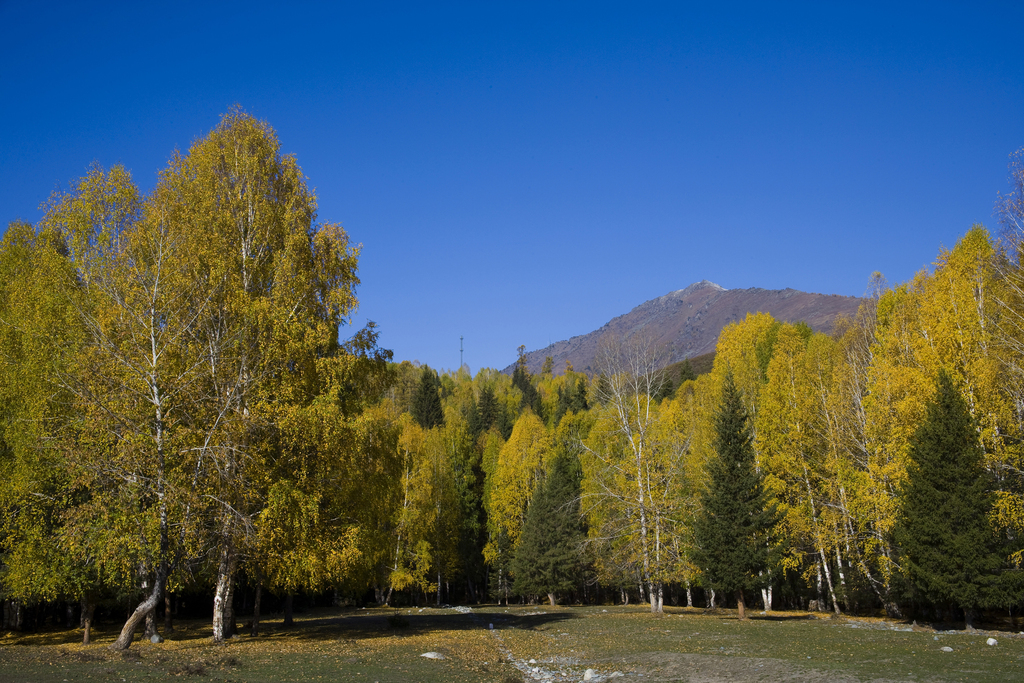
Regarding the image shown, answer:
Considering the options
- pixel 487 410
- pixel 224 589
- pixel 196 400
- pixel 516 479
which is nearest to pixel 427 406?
pixel 487 410

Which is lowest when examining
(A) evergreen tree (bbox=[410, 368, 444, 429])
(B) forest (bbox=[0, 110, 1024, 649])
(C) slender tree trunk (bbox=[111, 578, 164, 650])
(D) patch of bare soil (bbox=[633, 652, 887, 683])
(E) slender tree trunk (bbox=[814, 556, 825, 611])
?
(E) slender tree trunk (bbox=[814, 556, 825, 611])

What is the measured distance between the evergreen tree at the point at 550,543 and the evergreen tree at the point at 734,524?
52.4 feet

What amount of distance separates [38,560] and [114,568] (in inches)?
113

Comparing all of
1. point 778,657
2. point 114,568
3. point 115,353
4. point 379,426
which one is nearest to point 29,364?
point 115,353

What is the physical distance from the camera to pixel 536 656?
64.1 ft

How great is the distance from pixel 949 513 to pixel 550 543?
93.5ft

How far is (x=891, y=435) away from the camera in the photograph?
3138cm

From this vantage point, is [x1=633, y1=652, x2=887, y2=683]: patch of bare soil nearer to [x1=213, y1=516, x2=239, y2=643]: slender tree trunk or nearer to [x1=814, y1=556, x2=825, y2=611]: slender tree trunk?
[x1=213, y1=516, x2=239, y2=643]: slender tree trunk

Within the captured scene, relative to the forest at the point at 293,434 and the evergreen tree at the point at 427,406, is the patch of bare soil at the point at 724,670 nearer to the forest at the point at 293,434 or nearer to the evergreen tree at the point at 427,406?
the forest at the point at 293,434

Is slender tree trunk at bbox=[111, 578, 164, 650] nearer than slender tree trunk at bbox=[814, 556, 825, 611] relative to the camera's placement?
Yes

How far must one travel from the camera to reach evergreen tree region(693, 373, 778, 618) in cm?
3108

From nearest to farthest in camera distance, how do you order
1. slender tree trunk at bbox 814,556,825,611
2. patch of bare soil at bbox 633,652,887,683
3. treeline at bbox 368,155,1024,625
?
patch of bare soil at bbox 633,652,887,683
treeline at bbox 368,155,1024,625
slender tree trunk at bbox 814,556,825,611

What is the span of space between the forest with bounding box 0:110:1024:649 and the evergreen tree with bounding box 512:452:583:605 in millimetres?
6803

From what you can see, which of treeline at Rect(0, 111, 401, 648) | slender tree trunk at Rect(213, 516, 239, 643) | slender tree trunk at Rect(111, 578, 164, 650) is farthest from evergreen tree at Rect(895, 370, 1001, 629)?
slender tree trunk at Rect(111, 578, 164, 650)
